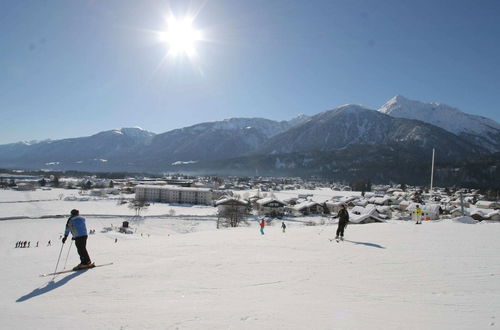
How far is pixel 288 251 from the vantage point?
8727 mm

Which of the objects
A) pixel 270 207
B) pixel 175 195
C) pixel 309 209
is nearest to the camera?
pixel 270 207

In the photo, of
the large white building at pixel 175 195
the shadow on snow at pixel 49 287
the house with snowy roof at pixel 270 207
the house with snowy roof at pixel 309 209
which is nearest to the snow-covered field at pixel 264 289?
the shadow on snow at pixel 49 287

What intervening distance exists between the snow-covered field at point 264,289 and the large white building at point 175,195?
87.5 m

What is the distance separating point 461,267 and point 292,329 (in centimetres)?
540

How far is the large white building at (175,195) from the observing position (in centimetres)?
9650

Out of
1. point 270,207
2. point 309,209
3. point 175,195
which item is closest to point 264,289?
point 270,207

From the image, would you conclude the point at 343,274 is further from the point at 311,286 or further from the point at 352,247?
the point at 352,247

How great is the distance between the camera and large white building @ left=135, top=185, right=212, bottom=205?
317ft

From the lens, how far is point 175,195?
99.8 m

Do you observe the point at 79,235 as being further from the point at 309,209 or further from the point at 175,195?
the point at 175,195

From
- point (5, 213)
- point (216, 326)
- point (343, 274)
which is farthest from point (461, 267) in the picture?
point (5, 213)

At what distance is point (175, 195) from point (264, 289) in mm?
98223

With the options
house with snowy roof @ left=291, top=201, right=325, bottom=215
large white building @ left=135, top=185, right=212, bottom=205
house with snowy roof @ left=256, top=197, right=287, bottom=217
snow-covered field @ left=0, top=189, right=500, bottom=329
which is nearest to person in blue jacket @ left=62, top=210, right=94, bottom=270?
snow-covered field @ left=0, top=189, right=500, bottom=329

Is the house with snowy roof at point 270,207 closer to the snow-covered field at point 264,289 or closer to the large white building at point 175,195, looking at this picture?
the large white building at point 175,195
